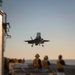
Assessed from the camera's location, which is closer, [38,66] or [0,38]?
[0,38]

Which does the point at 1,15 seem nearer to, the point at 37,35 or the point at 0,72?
the point at 0,72

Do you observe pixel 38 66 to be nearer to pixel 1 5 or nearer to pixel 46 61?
pixel 46 61

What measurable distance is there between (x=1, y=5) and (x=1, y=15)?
1.34ft

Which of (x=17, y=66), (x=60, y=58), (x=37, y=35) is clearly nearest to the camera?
(x=60, y=58)

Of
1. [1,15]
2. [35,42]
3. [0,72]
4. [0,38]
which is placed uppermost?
[35,42]

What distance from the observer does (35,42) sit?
101 metres

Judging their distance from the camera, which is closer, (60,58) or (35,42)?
(60,58)

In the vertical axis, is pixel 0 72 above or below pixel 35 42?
below

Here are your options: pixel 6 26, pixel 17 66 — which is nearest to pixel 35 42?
pixel 17 66

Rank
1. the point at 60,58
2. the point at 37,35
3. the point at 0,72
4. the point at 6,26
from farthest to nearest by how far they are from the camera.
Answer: the point at 37,35 → the point at 60,58 → the point at 6,26 → the point at 0,72

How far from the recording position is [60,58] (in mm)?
15578

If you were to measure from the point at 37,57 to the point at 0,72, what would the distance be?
798cm

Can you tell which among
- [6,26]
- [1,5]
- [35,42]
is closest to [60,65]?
[6,26]

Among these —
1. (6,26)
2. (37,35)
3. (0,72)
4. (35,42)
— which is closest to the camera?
(0,72)
